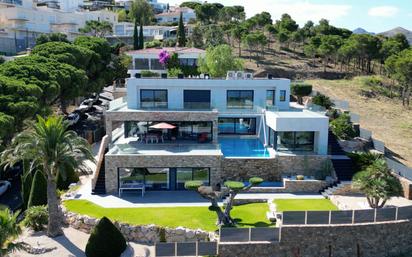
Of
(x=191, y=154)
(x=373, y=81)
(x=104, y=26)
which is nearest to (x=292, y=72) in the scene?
(x=373, y=81)

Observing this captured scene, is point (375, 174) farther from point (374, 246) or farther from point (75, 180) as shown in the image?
point (75, 180)

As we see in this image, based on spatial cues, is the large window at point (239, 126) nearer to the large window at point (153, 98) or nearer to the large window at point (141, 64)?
the large window at point (153, 98)

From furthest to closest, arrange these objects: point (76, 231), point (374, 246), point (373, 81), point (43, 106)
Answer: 1. point (373, 81)
2. point (43, 106)
3. point (76, 231)
4. point (374, 246)

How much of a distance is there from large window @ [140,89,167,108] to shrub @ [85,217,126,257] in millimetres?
18220

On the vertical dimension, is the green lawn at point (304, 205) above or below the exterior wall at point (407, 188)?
below

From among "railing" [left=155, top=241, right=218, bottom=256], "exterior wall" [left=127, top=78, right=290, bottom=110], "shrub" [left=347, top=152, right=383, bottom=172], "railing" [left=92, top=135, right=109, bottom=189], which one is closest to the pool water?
"exterior wall" [left=127, top=78, right=290, bottom=110]

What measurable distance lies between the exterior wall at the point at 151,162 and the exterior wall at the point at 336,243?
379 inches

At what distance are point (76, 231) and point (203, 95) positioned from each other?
62.6 feet

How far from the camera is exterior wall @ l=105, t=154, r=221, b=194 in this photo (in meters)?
32.3

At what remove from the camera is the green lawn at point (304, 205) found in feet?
96.4

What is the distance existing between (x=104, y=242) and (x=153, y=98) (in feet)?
64.2

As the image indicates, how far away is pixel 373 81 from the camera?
283 feet

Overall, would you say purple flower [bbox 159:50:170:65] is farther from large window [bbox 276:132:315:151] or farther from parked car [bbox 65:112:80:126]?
large window [bbox 276:132:315:151]

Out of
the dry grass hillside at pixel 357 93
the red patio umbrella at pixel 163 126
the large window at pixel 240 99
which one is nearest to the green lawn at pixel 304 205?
the red patio umbrella at pixel 163 126
